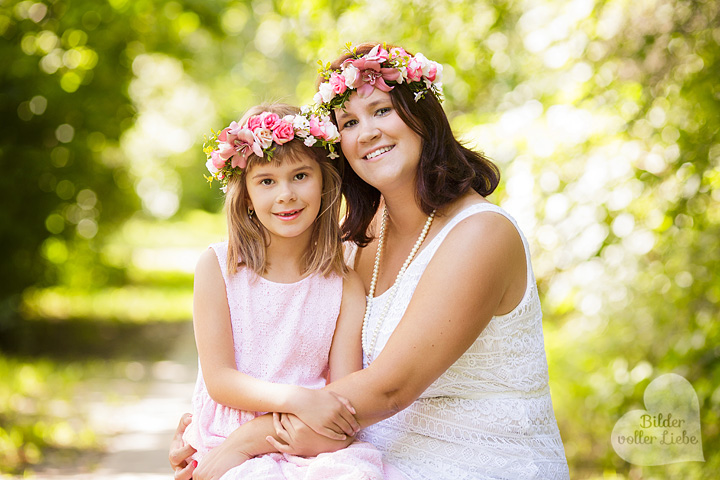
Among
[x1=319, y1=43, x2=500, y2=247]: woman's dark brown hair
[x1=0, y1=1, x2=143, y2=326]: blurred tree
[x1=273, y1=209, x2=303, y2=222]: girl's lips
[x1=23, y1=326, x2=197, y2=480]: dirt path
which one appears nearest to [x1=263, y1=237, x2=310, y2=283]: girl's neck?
[x1=273, y1=209, x2=303, y2=222]: girl's lips

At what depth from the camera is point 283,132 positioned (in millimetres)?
2744

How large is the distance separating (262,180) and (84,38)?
6.74m

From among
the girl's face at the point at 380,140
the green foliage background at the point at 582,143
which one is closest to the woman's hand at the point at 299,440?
the girl's face at the point at 380,140

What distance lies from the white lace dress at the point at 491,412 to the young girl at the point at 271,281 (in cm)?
30

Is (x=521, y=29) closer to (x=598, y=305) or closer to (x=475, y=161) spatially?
(x=598, y=305)

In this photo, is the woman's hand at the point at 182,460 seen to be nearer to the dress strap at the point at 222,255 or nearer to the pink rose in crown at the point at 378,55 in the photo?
the dress strap at the point at 222,255

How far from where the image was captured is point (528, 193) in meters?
4.63

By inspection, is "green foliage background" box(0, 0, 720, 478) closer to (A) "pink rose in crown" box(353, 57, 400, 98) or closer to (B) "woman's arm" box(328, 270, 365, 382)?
(A) "pink rose in crown" box(353, 57, 400, 98)

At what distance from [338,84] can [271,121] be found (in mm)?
277

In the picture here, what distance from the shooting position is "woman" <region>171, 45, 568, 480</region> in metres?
2.43

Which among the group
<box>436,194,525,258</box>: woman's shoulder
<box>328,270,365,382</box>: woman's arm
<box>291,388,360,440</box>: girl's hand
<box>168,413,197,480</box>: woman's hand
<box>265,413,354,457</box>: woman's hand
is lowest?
<box>168,413,197,480</box>: woman's hand

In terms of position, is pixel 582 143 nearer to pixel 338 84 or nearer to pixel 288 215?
pixel 338 84

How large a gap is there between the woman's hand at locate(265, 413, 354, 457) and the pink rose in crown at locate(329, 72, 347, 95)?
3.79 feet

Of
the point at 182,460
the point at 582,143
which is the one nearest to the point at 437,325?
the point at 182,460
